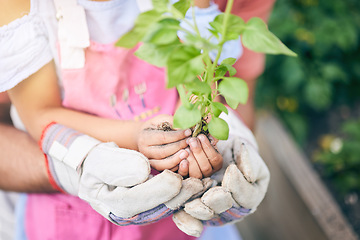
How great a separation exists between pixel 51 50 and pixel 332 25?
4.19ft

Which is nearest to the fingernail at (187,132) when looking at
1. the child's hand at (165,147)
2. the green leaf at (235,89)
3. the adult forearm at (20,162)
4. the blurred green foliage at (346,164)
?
the child's hand at (165,147)

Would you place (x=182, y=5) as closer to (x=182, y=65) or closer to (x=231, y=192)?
(x=182, y=65)

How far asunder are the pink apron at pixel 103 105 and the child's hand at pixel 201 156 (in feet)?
0.48

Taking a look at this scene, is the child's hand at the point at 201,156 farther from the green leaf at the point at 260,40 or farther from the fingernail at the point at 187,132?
the green leaf at the point at 260,40

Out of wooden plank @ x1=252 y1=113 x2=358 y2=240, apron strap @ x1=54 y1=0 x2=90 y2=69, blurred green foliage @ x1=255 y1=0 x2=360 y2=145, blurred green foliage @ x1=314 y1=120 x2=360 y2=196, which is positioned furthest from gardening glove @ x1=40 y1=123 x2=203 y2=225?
blurred green foliage @ x1=255 y1=0 x2=360 y2=145

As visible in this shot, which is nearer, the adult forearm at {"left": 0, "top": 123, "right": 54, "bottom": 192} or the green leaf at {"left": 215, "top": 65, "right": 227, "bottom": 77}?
the green leaf at {"left": 215, "top": 65, "right": 227, "bottom": 77}

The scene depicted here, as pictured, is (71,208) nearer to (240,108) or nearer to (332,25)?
(240,108)

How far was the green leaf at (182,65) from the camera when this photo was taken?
387 millimetres

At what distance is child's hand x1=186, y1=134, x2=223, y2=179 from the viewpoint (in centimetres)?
52

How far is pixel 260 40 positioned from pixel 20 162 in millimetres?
458

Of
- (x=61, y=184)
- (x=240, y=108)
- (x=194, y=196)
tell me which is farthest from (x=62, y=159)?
(x=240, y=108)

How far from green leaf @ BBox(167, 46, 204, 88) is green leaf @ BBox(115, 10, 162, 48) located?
0.14 feet

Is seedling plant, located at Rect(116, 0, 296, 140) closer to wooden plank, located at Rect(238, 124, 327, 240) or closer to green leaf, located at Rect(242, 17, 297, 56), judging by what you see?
green leaf, located at Rect(242, 17, 297, 56)

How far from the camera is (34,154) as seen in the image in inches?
25.2
